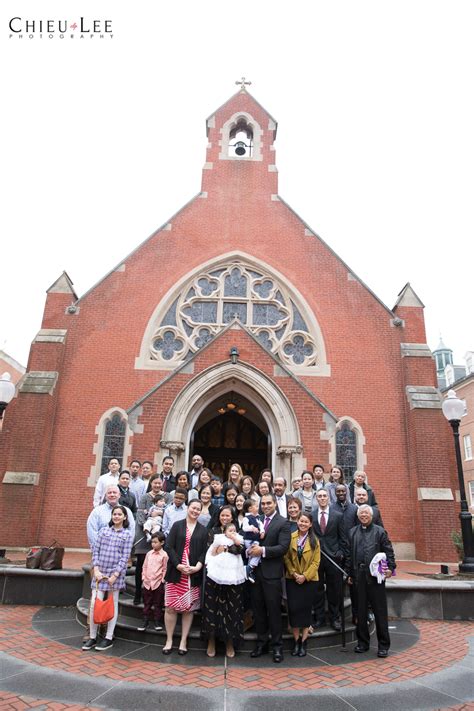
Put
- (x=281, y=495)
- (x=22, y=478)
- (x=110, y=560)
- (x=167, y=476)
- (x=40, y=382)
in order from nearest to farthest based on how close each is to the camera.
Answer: (x=110, y=560) → (x=281, y=495) → (x=167, y=476) → (x=22, y=478) → (x=40, y=382)

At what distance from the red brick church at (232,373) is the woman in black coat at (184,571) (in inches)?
241

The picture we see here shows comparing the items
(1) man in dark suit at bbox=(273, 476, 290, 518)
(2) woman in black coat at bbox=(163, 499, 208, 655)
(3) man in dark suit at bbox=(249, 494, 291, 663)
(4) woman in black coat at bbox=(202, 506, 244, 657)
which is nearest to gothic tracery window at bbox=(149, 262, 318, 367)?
(1) man in dark suit at bbox=(273, 476, 290, 518)

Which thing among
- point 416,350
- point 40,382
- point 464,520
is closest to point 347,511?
point 464,520

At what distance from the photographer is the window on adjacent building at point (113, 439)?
13.2 m

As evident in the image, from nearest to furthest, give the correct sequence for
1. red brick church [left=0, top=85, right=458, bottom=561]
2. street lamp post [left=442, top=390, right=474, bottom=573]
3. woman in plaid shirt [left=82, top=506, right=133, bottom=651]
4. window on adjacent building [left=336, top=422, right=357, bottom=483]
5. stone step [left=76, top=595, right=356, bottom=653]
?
1. woman in plaid shirt [left=82, top=506, right=133, bottom=651]
2. stone step [left=76, top=595, right=356, bottom=653]
3. street lamp post [left=442, top=390, right=474, bottom=573]
4. red brick church [left=0, top=85, right=458, bottom=561]
5. window on adjacent building [left=336, top=422, right=357, bottom=483]

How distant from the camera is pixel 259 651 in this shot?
5594mm

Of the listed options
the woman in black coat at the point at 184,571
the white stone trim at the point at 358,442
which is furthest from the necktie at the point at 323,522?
the white stone trim at the point at 358,442

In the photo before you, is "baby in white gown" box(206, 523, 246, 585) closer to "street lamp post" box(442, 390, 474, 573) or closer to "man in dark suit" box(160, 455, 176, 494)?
"man in dark suit" box(160, 455, 176, 494)

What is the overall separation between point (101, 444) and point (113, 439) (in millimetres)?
348

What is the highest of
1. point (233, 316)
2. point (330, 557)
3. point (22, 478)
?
point (233, 316)

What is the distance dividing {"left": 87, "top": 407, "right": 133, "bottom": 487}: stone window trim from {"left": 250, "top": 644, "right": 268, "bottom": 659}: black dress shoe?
7619 mm

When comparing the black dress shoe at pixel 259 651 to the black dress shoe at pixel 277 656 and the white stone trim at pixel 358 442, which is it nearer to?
the black dress shoe at pixel 277 656

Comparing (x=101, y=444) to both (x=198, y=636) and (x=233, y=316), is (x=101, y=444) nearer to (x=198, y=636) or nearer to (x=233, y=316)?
(x=233, y=316)

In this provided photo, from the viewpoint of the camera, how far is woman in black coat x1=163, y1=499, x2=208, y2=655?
221 inches
